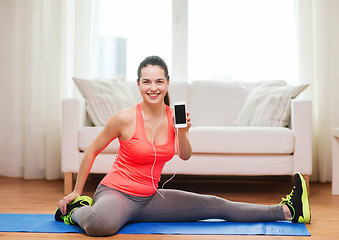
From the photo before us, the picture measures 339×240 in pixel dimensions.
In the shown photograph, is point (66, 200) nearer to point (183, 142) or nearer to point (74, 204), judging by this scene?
point (74, 204)

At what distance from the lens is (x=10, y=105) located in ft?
12.3

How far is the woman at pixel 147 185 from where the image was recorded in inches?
72.1

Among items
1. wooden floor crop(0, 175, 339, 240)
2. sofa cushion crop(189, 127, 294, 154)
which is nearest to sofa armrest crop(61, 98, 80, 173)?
wooden floor crop(0, 175, 339, 240)

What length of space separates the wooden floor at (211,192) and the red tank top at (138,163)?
22 centimetres

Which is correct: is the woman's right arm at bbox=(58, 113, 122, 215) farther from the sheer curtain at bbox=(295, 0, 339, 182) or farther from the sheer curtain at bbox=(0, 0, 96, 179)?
the sheer curtain at bbox=(295, 0, 339, 182)

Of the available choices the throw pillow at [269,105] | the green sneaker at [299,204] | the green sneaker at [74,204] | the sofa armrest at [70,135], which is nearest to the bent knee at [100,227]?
the green sneaker at [74,204]

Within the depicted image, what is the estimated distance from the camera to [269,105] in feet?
10.4

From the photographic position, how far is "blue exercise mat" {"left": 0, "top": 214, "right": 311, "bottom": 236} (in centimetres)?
182

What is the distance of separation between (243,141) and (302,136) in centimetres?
40

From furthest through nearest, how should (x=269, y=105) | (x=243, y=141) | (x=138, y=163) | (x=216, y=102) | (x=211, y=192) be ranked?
(x=216, y=102), (x=269, y=105), (x=211, y=192), (x=243, y=141), (x=138, y=163)

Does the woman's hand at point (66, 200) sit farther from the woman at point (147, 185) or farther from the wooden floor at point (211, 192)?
the wooden floor at point (211, 192)

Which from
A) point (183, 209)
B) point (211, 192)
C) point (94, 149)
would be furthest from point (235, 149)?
point (94, 149)

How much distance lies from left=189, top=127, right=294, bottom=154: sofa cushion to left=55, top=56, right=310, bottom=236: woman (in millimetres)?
786

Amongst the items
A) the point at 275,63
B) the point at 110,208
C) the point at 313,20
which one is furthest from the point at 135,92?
the point at 110,208
